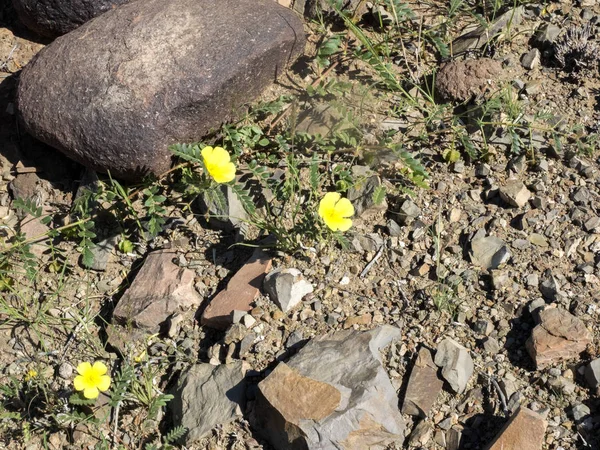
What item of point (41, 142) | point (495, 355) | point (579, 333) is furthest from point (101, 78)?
point (579, 333)

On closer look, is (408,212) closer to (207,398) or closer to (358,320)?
(358,320)

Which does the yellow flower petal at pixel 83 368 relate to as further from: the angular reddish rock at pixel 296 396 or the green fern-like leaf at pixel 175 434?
the angular reddish rock at pixel 296 396

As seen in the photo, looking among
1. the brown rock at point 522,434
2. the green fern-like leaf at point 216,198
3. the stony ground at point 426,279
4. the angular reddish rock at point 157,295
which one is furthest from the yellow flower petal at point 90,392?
the brown rock at point 522,434

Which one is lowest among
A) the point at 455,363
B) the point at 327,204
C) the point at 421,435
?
the point at 421,435

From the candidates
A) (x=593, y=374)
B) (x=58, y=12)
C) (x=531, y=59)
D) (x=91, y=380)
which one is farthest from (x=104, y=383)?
(x=531, y=59)

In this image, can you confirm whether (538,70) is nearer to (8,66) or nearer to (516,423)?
(516,423)

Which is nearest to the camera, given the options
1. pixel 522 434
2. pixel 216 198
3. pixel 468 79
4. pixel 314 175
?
pixel 522 434
